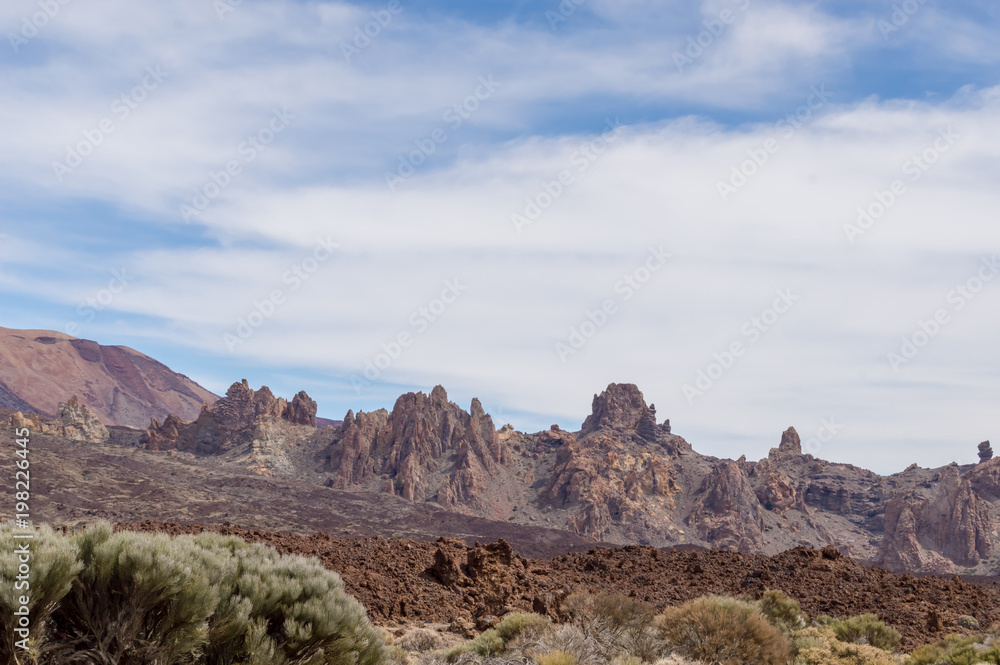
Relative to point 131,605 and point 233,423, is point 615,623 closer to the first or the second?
point 131,605

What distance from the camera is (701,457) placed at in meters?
159

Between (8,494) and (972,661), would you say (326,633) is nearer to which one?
(972,661)

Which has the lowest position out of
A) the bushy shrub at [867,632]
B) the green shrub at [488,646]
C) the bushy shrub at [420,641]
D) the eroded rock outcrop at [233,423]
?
the bushy shrub at [420,641]

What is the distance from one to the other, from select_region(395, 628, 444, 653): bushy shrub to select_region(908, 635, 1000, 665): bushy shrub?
10.1m

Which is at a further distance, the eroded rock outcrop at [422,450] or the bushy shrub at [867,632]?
the eroded rock outcrop at [422,450]

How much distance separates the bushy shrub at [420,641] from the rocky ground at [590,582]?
1.30 metres

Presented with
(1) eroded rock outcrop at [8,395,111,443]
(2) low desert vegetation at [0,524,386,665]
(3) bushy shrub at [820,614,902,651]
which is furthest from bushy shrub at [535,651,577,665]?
(1) eroded rock outcrop at [8,395,111,443]

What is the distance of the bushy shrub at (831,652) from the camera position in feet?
46.8

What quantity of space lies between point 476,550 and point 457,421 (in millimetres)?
128307

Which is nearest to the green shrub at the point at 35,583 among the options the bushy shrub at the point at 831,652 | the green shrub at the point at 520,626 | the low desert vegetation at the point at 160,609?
the low desert vegetation at the point at 160,609

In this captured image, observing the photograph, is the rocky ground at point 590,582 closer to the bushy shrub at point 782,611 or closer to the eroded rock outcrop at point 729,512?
the bushy shrub at point 782,611

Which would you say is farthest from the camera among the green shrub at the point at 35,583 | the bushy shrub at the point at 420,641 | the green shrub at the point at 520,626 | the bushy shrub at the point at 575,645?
the bushy shrub at the point at 420,641

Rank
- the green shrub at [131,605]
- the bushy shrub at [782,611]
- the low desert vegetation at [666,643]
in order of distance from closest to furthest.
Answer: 1. the green shrub at [131,605]
2. the low desert vegetation at [666,643]
3. the bushy shrub at [782,611]

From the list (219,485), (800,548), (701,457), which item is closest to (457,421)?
(701,457)
